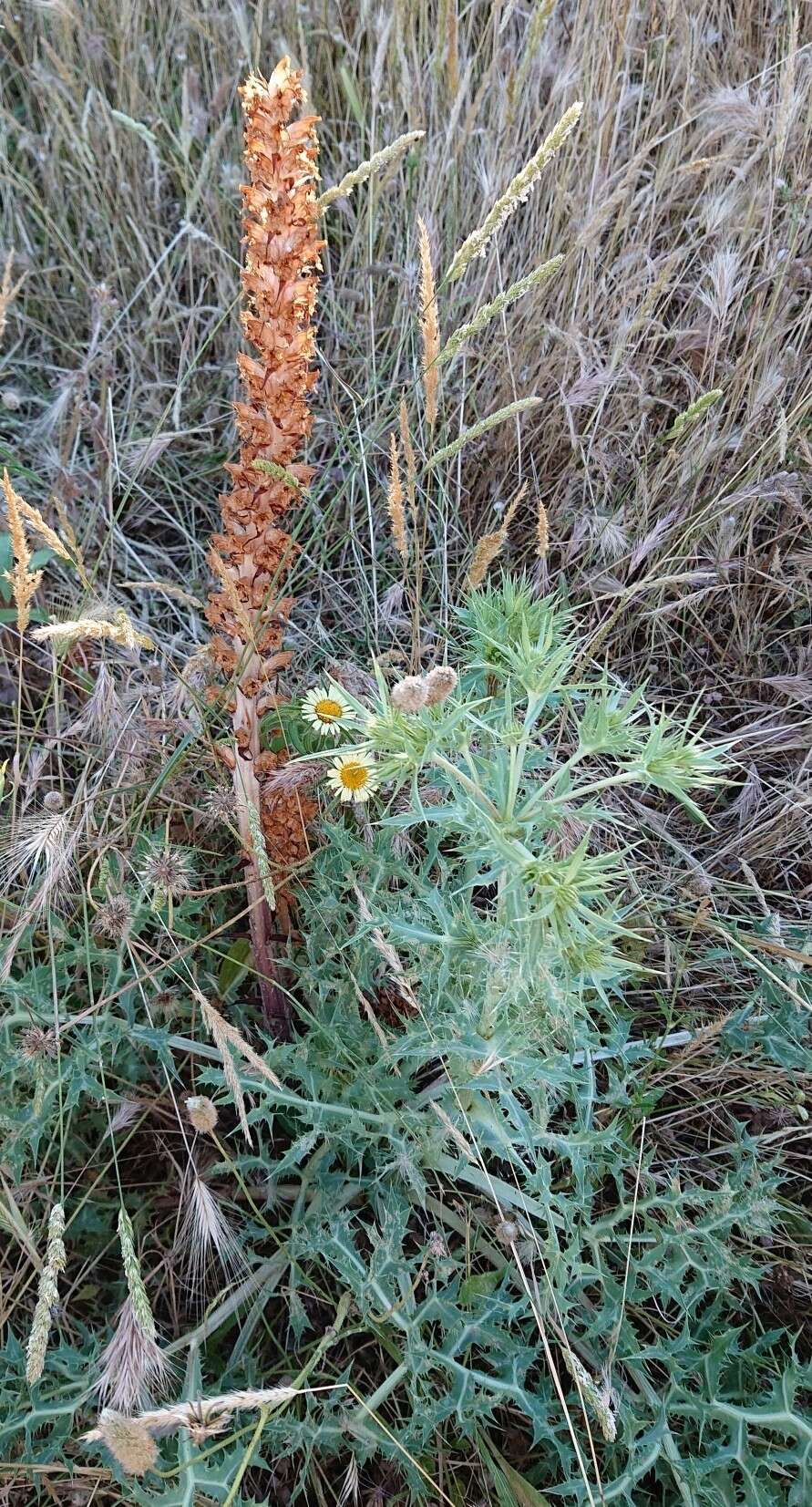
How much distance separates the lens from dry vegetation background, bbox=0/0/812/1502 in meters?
1.97

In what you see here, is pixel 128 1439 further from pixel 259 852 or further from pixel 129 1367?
pixel 259 852

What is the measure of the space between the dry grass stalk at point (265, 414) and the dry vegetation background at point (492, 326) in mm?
575

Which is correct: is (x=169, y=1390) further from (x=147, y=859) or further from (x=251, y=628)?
(x=251, y=628)

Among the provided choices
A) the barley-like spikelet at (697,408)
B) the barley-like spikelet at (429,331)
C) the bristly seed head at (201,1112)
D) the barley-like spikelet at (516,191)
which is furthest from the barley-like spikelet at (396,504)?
the bristly seed head at (201,1112)

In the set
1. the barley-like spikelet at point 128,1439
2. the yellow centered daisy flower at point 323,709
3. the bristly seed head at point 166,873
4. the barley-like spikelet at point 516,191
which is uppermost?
the barley-like spikelet at point 516,191

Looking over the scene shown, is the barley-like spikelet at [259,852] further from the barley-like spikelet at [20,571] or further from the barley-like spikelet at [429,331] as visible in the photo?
the barley-like spikelet at [429,331]

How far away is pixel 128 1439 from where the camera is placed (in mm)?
964

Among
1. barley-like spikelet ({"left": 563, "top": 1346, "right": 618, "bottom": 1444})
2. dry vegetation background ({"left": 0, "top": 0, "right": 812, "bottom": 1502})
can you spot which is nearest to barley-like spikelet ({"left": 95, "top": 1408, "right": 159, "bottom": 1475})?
barley-like spikelet ({"left": 563, "top": 1346, "right": 618, "bottom": 1444})

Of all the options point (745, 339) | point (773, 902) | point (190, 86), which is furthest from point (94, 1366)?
point (190, 86)

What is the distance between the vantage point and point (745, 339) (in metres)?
2.12

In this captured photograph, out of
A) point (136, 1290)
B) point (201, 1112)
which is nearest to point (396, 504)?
point (201, 1112)

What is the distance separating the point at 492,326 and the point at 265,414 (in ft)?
3.78

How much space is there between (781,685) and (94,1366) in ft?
4.98

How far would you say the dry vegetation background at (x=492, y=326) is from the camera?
77.5 inches
